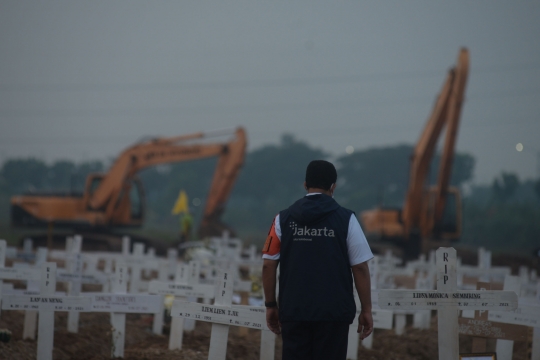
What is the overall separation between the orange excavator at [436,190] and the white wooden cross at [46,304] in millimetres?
23110

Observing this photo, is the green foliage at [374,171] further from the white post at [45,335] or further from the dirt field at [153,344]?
the white post at [45,335]

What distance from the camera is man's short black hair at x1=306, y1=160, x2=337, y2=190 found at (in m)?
5.56

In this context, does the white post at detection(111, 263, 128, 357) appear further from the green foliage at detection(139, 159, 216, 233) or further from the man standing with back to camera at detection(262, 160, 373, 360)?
the green foliage at detection(139, 159, 216, 233)

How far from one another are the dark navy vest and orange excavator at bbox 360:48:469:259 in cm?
2419

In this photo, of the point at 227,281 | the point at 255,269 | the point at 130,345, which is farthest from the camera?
the point at 255,269

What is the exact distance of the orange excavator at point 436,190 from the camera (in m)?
28.9

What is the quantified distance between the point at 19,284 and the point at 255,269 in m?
4.72

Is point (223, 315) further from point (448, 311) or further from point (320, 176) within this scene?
point (448, 311)

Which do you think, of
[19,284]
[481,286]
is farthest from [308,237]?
[19,284]

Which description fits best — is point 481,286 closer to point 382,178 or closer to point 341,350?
point 341,350

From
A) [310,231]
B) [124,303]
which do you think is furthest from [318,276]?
[124,303]

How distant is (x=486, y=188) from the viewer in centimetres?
10838

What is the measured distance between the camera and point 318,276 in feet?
17.4

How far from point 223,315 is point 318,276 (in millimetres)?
1413
